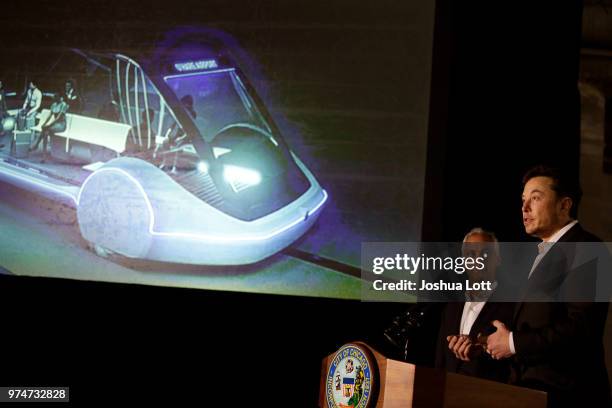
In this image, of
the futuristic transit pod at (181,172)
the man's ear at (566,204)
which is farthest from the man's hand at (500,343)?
the futuristic transit pod at (181,172)

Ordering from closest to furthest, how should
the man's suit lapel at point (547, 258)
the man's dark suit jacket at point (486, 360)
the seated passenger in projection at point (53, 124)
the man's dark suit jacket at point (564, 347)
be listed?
the man's dark suit jacket at point (564, 347), the man's suit lapel at point (547, 258), the man's dark suit jacket at point (486, 360), the seated passenger in projection at point (53, 124)

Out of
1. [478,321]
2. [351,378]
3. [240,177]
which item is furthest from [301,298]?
[351,378]

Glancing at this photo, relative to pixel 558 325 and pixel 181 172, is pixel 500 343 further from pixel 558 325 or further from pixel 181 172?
pixel 181 172

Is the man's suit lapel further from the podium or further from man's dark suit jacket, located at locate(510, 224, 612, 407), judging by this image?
the podium

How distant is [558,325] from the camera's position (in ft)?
5.10

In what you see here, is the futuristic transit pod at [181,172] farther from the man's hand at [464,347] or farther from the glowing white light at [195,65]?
the man's hand at [464,347]

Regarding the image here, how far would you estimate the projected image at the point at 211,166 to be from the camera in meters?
3.17

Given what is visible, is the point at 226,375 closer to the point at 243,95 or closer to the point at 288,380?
the point at 288,380

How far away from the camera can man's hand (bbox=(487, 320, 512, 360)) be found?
157cm

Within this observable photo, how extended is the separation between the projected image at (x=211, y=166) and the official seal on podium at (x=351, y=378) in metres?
1.39

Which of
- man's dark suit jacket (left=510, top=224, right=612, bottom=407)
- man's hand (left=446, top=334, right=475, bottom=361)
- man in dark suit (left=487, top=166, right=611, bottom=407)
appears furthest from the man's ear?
man's hand (left=446, top=334, right=475, bottom=361)

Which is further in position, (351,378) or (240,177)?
(240,177)

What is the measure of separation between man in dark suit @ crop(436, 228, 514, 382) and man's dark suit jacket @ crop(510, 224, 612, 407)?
0.29m

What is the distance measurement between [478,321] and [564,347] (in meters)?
0.47
